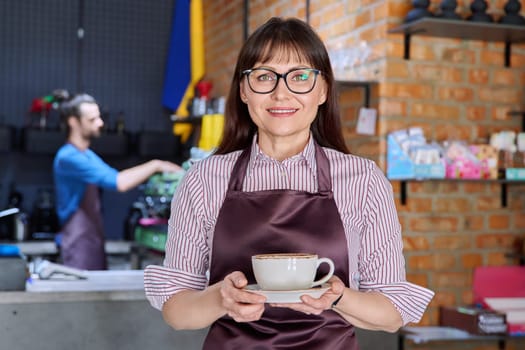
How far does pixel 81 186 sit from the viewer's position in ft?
15.0

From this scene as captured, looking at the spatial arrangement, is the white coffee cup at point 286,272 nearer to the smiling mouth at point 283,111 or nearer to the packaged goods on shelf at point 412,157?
the smiling mouth at point 283,111

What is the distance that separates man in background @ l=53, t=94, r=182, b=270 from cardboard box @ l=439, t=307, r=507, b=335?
1914 millimetres

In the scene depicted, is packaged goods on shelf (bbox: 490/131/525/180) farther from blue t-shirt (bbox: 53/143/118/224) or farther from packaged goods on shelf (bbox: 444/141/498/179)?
blue t-shirt (bbox: 53/143/118/224)

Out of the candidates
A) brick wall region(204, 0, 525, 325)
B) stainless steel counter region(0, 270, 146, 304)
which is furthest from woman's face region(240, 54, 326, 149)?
brick wall region(204, 0, 525, 325)

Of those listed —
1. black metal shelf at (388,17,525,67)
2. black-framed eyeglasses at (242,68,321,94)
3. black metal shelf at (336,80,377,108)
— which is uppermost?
black metal shelf at (388,17,525,67)

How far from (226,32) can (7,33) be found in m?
1.81

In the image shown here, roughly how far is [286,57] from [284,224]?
334 mm

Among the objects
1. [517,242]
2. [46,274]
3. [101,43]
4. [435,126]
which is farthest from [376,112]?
[101,43]

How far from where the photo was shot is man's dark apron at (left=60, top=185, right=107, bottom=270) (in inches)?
179

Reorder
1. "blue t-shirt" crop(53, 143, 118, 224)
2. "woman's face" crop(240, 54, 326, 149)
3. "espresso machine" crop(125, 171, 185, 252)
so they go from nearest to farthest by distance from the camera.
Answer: "woman's face" crop(240, 54, 326, 149) → "blue t-shirt" crop(53, 143, 118, 224) → "espresso machine" crop(125, 171, 185, 252)

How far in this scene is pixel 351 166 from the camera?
1.62m

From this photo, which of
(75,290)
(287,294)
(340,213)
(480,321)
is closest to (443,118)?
(480,321)

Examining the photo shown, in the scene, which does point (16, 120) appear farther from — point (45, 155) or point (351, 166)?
point (351, 166)

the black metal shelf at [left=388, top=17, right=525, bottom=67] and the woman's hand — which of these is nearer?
the woman's hand
